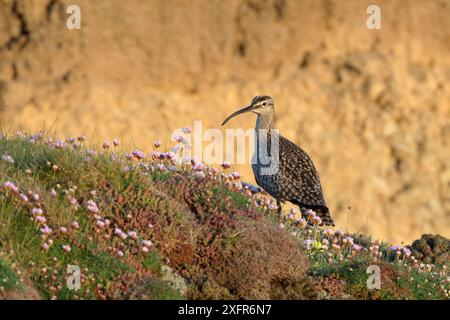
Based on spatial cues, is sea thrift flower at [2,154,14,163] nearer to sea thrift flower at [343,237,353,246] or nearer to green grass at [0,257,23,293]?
green grass at [0,257,23,293]

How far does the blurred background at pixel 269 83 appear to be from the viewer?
22.0 meters

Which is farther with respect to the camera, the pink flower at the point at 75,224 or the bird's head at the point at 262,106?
the bird's head at the point at 262,106

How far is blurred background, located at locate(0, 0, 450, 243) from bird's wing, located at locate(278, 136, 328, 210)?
608cm

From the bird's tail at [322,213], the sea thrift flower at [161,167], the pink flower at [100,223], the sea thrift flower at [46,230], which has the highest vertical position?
the sea thrift flower at [161,167]

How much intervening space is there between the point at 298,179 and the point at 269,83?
8.02 metres

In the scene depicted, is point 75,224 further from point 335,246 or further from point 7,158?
point 335,246

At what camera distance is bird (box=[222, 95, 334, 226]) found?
49.1 ft

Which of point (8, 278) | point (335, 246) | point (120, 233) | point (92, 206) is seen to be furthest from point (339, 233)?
point (8, 278)

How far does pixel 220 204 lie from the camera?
11.9 m

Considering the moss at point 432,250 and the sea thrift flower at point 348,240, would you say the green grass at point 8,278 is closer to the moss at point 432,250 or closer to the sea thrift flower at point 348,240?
the sea thrift flower at point 348,240

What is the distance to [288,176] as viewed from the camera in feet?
49.6

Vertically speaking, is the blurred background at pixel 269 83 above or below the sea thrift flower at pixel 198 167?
above

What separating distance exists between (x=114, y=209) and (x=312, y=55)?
12.7m

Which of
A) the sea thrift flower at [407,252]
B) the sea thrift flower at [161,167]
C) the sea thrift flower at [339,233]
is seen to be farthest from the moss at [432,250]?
the sea thrift flower at [161,167]
